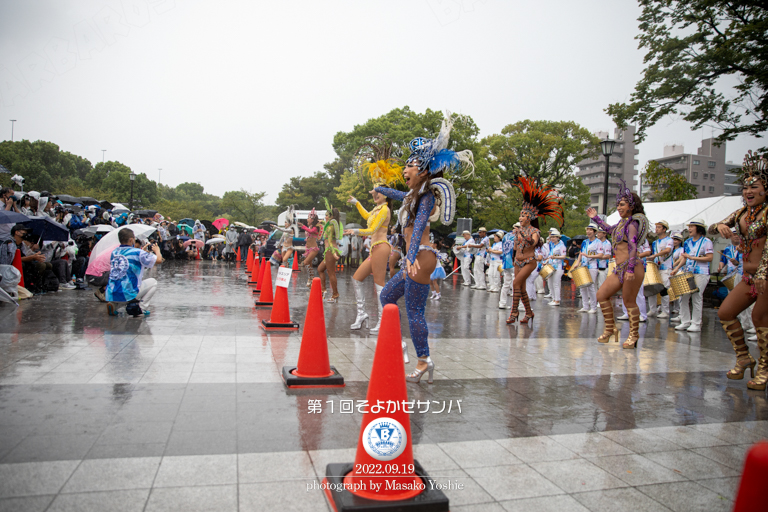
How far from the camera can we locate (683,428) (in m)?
4.04

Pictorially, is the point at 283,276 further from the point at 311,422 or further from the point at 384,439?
the point at 384,439

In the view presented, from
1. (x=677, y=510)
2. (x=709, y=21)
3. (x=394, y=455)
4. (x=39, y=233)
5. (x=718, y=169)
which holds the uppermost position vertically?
(x=718, y=169)

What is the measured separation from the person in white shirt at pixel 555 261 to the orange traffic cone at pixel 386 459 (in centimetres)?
1196

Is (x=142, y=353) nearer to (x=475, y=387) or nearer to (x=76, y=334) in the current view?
(x=76, y=334)

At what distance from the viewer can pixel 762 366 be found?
5.47m

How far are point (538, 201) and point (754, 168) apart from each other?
3.89 meters

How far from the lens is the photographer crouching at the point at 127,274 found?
778 centimetres

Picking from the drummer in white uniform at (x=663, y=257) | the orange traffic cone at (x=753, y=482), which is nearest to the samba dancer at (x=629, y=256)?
the drummer in white uniform at (x=663, y=257)

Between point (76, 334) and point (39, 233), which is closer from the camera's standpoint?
point (76, 334)

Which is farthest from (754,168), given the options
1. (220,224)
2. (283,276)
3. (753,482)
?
(220,224)

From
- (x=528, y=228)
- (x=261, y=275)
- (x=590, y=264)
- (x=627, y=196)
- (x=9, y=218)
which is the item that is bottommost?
(x=261, y=275)

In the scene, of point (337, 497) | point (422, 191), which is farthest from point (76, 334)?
point (337, 497)

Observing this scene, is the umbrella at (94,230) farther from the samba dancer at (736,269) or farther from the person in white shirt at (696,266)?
the samba dancer at (736,269)

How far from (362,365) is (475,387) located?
1.30m
